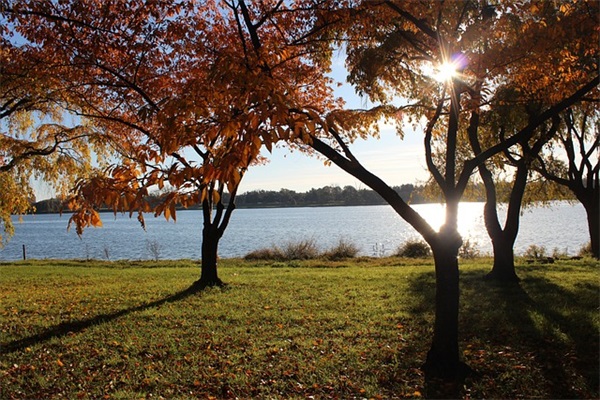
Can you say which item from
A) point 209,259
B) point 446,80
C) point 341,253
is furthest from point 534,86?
point 341,253

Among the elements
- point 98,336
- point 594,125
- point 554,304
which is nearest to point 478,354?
point 554,304

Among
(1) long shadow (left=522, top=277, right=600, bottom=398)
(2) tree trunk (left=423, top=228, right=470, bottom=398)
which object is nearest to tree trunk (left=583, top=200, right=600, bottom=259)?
(1) long shadow (left=522, top=277, right=600, bottom=398)

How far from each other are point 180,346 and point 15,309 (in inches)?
212

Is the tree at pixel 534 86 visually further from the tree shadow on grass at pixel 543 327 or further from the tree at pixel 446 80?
the tree shadow on grass at pixel 543 327

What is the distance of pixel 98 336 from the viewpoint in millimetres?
7688

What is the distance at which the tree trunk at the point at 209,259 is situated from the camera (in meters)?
13.0

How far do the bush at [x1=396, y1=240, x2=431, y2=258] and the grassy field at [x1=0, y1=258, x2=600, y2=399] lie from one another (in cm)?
Answer: 1134

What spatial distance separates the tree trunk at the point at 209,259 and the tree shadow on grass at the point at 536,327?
5.50m

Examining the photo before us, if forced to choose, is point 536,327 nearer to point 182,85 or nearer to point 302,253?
point 182,85

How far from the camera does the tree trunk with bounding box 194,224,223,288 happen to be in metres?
13.0

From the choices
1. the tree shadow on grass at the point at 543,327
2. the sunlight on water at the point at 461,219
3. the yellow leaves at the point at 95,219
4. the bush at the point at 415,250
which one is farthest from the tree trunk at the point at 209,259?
the bush at the point at 415,250

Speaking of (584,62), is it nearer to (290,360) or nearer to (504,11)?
(504,11)

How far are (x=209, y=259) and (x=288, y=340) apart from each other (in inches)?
253

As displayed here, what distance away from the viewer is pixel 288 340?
23.7 feet
